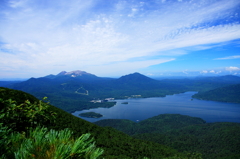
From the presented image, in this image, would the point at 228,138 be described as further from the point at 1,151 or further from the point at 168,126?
the point at 1,151

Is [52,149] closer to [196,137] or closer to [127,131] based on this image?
[196,137]

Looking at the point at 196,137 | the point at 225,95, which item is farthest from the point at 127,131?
the point at 225,95

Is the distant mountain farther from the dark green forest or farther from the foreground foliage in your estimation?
the foreground foliage

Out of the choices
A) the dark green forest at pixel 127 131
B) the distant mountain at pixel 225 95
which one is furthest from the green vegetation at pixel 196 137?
the distant mountain at pixel 225 95

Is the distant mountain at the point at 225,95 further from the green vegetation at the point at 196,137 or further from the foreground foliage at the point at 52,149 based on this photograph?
the foreground foliage at the point at 52,149

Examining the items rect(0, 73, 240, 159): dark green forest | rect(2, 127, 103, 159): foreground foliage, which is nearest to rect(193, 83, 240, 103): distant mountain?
rect(0, 73, 240, 159): dark green forest

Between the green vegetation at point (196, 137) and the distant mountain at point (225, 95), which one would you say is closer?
the green vegetation at point (196, 137)

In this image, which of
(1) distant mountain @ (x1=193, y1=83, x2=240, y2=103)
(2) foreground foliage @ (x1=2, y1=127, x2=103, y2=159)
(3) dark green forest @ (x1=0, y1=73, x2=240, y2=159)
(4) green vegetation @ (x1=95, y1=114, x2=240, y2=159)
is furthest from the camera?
(1) distant mountain @ (x1=193, y1=83, x2=240, y2=103)

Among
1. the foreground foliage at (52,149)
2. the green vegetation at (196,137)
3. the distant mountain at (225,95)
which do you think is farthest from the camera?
the distant mountain at (225,95)

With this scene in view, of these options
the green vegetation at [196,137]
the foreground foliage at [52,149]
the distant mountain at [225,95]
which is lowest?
the green vegetation at [196,137]

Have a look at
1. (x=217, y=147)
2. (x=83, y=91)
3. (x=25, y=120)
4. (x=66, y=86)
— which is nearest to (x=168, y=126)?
(x=217, y=147)

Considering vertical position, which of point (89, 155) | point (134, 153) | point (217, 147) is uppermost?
point (89, 155)
